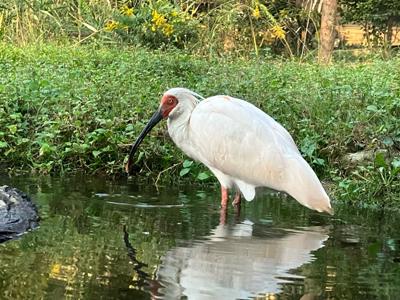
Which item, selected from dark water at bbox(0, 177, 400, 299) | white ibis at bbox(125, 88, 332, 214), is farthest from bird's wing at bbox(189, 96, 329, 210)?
dark water at bbox(0, 177, 400, 299)

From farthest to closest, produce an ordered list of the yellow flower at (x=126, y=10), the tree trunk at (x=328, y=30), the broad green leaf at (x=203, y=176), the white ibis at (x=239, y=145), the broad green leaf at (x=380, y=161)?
1. the yellow flower at (x=126, y=10)
2. the tree trunk at (x=328, y=30)
3. the broad green leaf at (x=203, y=176)
4. the broad green leaf at (x=380, y=161)
5. the white ibis at (x=239, y=145)

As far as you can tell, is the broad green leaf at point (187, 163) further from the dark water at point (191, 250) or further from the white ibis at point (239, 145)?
the white ibis at point (239, 145)

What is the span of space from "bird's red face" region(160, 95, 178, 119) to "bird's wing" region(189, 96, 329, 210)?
0.75 feet

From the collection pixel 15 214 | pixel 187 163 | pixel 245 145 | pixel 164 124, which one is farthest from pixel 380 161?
pixel 15 214

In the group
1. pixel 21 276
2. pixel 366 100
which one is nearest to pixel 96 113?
pixel 366 100

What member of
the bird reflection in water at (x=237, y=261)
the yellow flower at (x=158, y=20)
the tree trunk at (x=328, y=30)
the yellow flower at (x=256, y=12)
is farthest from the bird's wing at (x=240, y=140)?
the yellow flower at (x=256, y=12)

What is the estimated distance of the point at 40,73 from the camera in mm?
11273

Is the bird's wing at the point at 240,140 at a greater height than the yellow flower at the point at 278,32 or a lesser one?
lesser

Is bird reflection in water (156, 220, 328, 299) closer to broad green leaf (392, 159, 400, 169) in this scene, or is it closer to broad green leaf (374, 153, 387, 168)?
broad green leaf (392, 159, 400, 169)

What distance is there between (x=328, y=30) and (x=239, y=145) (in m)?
10.9

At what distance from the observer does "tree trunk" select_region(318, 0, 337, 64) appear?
16.8 m

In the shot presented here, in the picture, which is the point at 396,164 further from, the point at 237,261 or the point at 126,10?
the point at 126,10

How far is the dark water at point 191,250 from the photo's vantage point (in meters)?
4.21

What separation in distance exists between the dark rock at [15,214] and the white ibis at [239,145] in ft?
5.03
